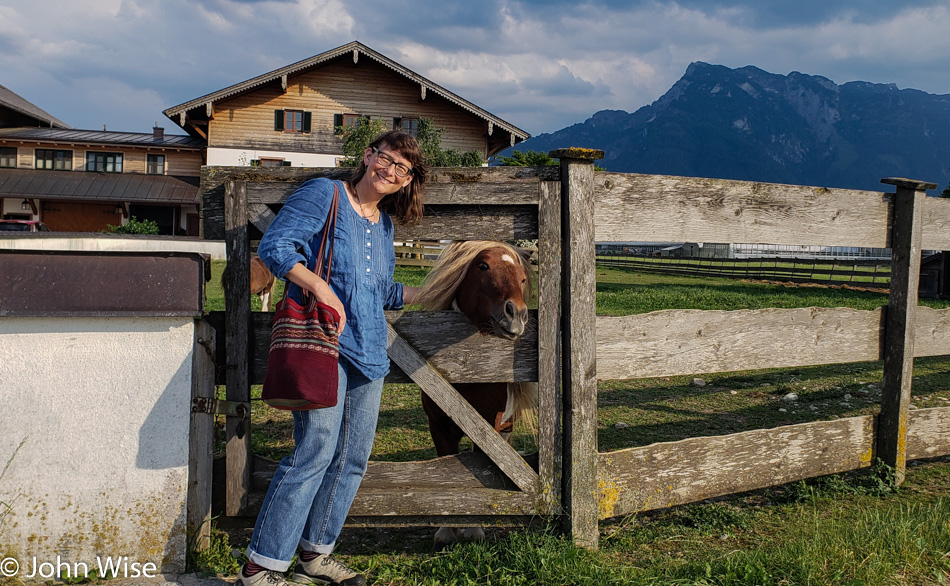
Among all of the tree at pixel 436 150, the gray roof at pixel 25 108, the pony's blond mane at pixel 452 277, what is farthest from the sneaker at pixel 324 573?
the gray roof at pixel 25 108

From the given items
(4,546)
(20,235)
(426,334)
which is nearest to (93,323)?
(4,546)

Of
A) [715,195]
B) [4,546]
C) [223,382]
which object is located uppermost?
[715,195]

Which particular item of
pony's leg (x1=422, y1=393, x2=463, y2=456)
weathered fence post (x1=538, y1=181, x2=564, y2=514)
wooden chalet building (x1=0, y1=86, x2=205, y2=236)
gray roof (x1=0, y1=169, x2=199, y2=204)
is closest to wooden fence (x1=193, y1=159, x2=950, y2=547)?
weathered fence post (x1=538, y1=181, x2=564, y2=514)

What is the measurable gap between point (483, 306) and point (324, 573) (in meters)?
1.44

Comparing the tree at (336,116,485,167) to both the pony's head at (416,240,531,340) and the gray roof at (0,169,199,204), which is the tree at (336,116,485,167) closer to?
the gray roof at (0,169,199,204)

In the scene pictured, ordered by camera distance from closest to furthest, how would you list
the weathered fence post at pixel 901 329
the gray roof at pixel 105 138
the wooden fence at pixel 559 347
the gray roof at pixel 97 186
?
the wooden fence at pixel 559 347 → the weathered fence post at pixel 901 329 → the gray roof at pixel 97 186 → the gray roof at pixel 105 138

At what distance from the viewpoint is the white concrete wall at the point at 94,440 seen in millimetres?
2648

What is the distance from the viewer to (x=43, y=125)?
42.0 m

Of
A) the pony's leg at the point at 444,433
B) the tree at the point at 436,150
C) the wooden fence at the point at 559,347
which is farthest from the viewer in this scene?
the tree at the point at 436,150

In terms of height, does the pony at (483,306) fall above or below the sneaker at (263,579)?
above

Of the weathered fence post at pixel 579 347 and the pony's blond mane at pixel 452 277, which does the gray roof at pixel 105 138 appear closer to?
the pony's blond mane at pixel 452 277

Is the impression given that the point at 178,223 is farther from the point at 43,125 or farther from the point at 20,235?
the point at 20,235

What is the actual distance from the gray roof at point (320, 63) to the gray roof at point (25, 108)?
15471mm

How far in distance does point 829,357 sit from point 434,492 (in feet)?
8.82
